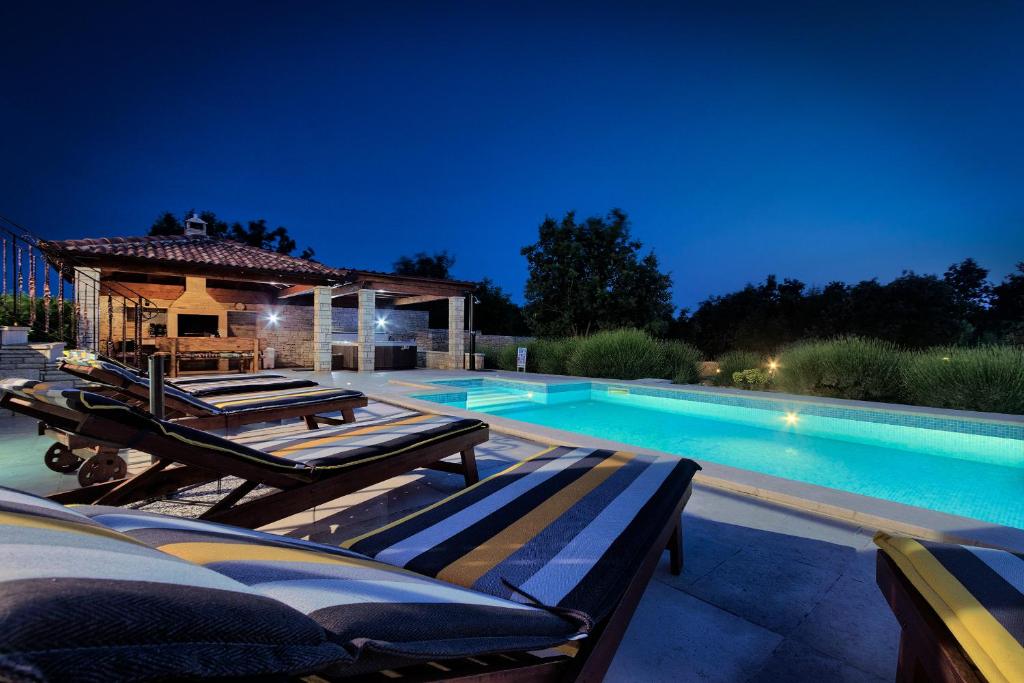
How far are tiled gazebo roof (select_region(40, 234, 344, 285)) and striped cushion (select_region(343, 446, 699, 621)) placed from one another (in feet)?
33.6

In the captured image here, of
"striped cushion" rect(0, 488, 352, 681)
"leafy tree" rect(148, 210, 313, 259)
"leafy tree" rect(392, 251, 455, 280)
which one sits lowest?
"striped cushion" rect(0, 488, 352, 681)

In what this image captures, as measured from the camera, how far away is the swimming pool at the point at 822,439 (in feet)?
14.5

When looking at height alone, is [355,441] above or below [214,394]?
below

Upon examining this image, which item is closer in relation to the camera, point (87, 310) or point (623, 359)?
point (87, 310)

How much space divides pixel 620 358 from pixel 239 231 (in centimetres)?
3207

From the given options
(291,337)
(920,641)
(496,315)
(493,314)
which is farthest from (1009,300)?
(291,337)

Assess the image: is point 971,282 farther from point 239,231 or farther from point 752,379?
point 239,231

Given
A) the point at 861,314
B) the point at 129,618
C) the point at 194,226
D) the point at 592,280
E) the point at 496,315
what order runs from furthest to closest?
1. the point at 496,315
2. the point at 861,314
3. the point at 592,280
4. the point at 194,226
5. the point at 129,618

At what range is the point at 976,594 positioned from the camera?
1034mm

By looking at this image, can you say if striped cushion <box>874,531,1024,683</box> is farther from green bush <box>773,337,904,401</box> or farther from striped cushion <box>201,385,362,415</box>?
green bush <box>773,337,904,401</box>

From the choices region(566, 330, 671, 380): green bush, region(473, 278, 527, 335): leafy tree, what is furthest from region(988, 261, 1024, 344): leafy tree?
region(473, 278, 527, 335): leafy tree

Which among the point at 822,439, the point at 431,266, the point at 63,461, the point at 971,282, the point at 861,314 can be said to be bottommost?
the point at 822,439

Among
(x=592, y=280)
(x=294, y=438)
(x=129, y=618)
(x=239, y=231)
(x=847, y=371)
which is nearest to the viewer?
(x=129, y=618)

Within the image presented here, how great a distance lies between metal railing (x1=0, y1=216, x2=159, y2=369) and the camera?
5934mm
